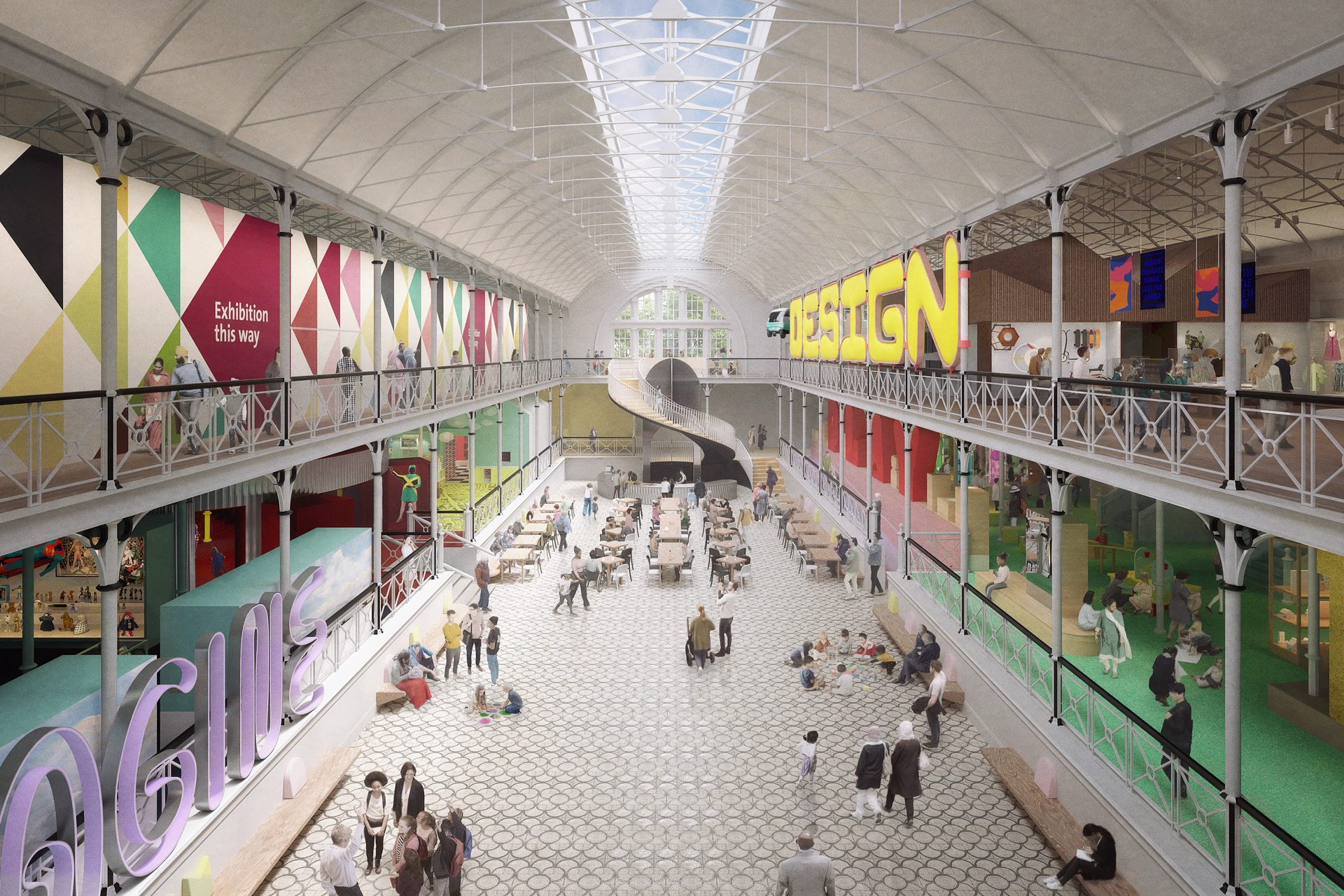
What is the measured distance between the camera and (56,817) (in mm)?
6664

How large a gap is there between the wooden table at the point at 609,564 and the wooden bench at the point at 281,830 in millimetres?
9815

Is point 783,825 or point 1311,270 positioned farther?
point 1311,270

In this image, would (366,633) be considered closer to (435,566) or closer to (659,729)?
(435,566)

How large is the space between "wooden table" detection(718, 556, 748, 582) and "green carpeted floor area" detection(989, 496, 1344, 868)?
857cm

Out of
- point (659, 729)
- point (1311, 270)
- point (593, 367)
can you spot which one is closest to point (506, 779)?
point (659, 729)

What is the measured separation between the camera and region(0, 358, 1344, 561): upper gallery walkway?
651 cm

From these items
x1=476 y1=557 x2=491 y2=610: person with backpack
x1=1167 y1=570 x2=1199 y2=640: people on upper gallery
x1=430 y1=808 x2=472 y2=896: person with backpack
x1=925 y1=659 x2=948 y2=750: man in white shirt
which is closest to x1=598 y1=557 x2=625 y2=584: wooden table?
x1=476 y1=557 x2=491 y2=610: person with backpack

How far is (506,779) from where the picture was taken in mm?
10805

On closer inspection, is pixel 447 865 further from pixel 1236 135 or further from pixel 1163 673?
pixel 1236 135

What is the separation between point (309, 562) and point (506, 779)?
438 centimetres

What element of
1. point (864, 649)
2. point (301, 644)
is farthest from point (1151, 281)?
point (301, 644)

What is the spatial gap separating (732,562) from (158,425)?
13190mm

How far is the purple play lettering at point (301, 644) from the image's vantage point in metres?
10.6

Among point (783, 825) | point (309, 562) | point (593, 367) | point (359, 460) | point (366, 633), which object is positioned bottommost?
point (783, 825)
